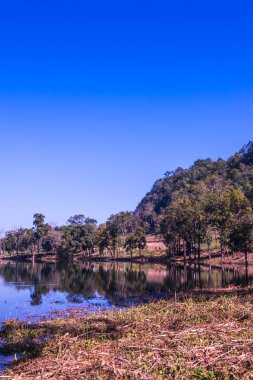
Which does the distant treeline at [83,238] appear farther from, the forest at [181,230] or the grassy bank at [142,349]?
the grassy bank at [142,349]

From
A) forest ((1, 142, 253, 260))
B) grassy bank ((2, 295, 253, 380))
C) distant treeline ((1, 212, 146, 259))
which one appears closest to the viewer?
grassy bank ((2, 295, 253, 380))

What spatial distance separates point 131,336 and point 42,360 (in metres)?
4.59

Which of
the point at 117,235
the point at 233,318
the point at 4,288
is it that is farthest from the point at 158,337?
the point at 117,235

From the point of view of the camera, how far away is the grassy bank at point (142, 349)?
11.7 meters

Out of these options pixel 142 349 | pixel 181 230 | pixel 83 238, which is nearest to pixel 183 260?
pixel 181 230

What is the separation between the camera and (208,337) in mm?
15172

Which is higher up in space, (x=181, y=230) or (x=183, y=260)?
(x=181, y=230)

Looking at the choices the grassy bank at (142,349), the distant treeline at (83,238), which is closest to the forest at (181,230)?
the distant treeline at (83,238)

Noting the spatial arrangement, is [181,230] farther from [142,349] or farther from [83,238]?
[142,349]

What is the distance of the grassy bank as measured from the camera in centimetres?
1167

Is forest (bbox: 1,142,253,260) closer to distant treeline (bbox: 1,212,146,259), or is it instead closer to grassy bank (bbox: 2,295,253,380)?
distant treeline (bbox: 1,212,146,259)

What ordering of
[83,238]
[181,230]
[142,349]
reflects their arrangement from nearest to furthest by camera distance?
1. [142,349]
2. [181,230]
3. [83,238]

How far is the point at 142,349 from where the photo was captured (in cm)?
1392

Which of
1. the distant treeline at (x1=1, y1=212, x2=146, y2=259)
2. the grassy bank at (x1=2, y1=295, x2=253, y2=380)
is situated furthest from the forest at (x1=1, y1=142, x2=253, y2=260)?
the grassy bank at (x1=2, y1=295, x2=253, y2=380)
